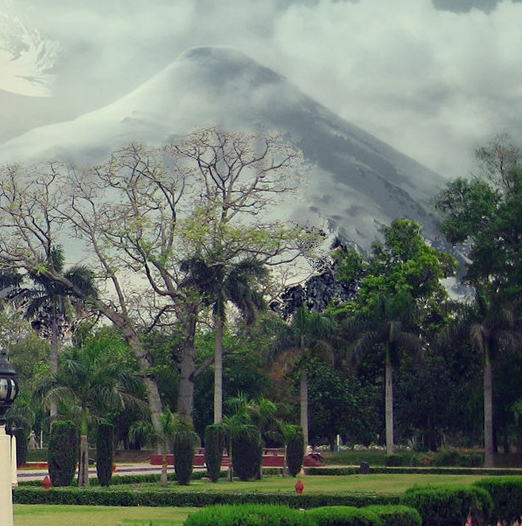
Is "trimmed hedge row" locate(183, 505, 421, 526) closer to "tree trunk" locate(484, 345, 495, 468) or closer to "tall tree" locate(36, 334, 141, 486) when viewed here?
"tall tree" locate(36, 334, 141, 486)

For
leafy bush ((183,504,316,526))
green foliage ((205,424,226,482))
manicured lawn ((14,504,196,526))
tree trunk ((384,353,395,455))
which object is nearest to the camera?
leafy bush ((183,504,316,526))

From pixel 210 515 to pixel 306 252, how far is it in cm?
5027

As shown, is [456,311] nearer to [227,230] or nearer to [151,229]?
[227,230]

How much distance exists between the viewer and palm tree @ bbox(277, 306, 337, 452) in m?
58.0

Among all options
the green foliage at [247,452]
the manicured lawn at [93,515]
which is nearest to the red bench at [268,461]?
the green foliage at [247,452]

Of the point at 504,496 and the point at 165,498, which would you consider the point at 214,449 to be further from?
the point at 504,496

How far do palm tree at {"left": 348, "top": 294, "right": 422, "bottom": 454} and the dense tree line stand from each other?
9 cm

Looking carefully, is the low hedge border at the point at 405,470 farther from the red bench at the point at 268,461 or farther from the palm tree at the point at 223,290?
the palm tree at the point at 223,290

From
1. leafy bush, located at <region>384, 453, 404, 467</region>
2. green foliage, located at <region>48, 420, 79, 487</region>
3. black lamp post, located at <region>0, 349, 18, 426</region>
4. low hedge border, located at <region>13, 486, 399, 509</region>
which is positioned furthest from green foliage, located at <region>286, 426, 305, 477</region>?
black lamp post, located at <region>0, 349, 18, 426</region>

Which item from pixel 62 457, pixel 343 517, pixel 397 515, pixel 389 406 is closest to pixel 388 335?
pixel 389 406

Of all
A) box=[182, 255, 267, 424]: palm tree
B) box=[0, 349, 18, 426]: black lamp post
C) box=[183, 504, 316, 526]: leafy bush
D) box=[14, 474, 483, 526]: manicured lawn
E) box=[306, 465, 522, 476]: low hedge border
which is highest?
box=[182, 255, 267, 424]: palm tree

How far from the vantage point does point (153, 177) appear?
212ft

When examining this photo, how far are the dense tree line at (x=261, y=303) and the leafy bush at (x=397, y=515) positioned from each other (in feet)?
128

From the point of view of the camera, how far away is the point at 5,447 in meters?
9.09
